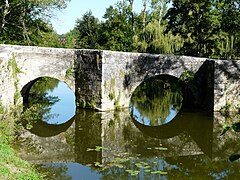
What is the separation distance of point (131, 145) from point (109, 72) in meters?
4.42

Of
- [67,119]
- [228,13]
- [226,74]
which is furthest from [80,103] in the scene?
[228,13]

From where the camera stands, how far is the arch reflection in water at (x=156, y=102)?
13.7 m

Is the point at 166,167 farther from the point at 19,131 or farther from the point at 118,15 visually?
the point at 118,15

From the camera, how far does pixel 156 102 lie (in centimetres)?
1747

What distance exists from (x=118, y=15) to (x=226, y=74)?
16819 millimetres

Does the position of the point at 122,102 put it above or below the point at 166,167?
above

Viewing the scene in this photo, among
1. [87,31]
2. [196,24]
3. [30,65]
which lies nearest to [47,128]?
[30,65]

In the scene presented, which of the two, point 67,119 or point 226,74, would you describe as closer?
point 67,119

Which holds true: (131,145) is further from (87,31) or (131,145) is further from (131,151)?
(87,31)

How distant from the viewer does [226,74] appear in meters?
13.5

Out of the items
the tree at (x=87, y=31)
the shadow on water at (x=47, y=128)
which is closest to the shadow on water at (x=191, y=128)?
the shadow on water at (x=47, y=128)

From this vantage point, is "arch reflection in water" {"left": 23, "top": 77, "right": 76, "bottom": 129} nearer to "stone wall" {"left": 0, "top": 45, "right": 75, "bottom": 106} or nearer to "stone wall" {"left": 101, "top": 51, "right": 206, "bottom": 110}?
"stone wall" {"left": 0, "top": 45, "right": 75, "bottom": 106}

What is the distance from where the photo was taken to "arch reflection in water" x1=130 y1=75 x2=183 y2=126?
1371 centimetres

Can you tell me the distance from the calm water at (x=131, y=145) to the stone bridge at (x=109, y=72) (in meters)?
0.70
